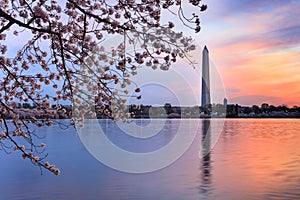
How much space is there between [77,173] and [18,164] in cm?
646

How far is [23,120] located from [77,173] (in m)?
17.3

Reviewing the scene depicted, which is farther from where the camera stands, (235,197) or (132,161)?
(132,161)

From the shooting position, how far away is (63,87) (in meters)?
5.85

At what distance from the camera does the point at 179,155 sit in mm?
32375

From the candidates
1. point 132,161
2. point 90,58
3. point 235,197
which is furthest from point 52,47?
point 132,161

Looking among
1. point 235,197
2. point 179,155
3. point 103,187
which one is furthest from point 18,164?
point 235,197

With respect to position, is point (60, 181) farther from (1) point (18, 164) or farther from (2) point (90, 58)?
(2) point (90, 58)

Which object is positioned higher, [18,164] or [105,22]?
[105,22]

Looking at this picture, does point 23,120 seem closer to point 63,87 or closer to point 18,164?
point 63,87

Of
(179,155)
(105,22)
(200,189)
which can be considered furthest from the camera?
(179,155)

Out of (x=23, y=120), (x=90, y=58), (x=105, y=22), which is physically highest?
(x=105, y=22)

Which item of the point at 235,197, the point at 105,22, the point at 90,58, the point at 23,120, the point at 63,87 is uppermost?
the point at 105,22

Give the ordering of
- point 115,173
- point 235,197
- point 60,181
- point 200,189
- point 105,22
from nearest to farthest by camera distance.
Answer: point 105,22, point 235,197, point 200,189, point 60,181, point 115,173

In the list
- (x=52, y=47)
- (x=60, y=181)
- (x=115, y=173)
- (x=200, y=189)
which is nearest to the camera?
(x=52, y=47)
